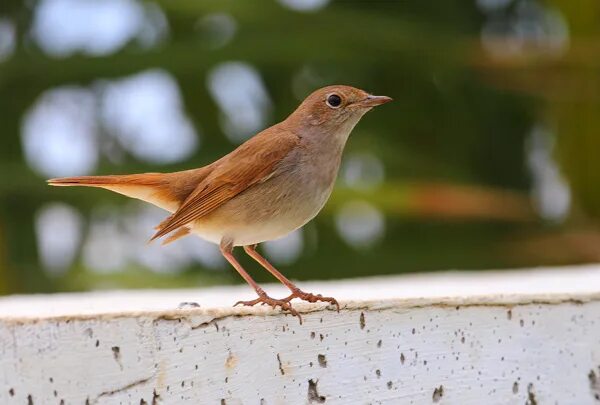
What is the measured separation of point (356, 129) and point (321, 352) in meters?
2.63

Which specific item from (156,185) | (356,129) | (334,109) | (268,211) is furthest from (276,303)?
(356,129)

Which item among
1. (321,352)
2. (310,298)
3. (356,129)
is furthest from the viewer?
(356,129)

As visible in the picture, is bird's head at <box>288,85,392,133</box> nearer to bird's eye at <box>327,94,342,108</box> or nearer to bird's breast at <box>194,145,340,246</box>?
bird's eye at <box>327,94,342,108</box>

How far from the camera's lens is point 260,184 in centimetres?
231

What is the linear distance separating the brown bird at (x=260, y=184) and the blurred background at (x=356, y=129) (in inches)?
48.8

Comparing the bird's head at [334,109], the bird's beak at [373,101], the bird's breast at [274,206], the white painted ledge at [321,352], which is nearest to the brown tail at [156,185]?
the bird's breast at [274,206]

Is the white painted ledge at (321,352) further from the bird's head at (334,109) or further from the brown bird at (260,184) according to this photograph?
the bird's head at (334,109)

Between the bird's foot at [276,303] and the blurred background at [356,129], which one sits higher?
the blurred background at [356,129]

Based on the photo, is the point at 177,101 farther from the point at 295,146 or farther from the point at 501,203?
the point at 295,146

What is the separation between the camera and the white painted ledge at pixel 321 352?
156 centimetres

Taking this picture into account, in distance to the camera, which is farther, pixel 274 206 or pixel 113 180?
pixel 113 180

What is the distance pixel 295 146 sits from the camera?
239 cm

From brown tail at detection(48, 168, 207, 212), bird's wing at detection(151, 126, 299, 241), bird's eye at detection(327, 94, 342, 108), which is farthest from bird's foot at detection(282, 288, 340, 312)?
bird's eye at detection(327, 94, 342, 108)

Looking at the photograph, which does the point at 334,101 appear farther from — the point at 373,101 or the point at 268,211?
the point at 268,211
